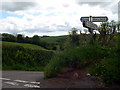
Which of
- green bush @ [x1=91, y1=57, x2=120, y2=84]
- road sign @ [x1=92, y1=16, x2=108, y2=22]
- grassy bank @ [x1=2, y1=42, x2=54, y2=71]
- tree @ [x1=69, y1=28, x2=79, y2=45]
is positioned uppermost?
road sign @ [x1=92, y1=16, x2=108, y2=22]

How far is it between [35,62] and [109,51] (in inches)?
539

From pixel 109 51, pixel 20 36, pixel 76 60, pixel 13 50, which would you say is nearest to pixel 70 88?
pixel 76 60

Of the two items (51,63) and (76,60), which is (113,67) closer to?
(76,60)

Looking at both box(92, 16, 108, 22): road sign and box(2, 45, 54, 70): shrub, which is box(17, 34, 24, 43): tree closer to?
box(2, 45, 54, 70): shrub

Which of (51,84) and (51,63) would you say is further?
(51,63)

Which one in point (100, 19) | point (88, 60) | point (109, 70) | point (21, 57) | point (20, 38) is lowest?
point (21, 57)

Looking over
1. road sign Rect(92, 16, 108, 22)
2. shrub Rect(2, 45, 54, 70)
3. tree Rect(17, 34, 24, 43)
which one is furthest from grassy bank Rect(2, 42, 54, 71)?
tree Rect(17, 34, 24, 43)

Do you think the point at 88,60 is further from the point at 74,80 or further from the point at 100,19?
the point at 100,19

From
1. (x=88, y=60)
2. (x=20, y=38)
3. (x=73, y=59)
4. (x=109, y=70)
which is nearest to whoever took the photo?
(x=109, y=70)

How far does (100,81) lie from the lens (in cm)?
546

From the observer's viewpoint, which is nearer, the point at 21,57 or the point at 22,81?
the point at 22,81

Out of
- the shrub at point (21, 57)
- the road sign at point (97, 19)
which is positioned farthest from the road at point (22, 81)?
the shrub at point (21, 57)

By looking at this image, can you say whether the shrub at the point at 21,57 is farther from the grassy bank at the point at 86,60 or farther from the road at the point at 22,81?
the grassy bank at the point at 86,60

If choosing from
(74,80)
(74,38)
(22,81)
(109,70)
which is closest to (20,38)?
(74,38)
